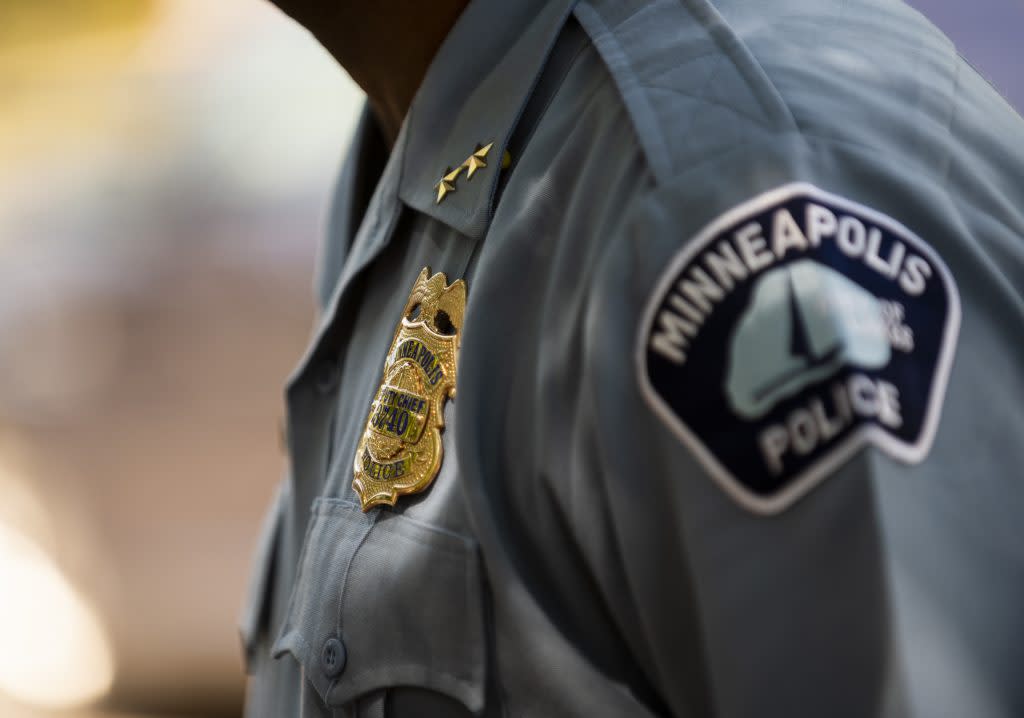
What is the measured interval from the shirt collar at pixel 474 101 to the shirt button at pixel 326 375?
14 cm

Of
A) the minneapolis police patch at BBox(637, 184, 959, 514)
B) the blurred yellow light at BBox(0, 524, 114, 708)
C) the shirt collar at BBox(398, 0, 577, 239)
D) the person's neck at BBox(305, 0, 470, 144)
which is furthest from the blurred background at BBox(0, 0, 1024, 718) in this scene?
the minneapolis police patch at BBox(637, 184, 959, 514)

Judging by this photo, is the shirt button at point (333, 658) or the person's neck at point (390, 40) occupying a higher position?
the person's neck at point (390, 40)

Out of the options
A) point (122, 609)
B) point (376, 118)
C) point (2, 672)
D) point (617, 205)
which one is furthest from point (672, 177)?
point (2, 672)

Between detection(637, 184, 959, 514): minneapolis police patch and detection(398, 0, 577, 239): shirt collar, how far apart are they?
0.19m

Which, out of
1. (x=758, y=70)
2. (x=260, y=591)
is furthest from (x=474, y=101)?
(x=260, y=591)

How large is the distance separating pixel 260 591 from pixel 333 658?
0.95ft

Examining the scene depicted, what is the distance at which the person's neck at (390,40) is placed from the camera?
747 millimetres

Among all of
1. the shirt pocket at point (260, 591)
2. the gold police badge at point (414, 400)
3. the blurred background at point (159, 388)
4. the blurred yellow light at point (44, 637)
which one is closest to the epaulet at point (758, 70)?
the gold police badge at point (414, 400)

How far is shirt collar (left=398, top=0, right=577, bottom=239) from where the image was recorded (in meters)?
0.63

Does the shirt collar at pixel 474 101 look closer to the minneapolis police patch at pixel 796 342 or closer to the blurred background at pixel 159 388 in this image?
the minneapolis police patch at pixel 796 342

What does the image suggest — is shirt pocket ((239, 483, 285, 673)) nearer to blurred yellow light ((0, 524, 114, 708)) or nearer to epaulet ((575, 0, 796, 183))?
epaulet ((575, 0, 796, 183))

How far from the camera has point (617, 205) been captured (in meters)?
0.51

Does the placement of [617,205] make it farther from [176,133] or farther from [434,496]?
[176,133]

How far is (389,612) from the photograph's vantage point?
1.88 ft
